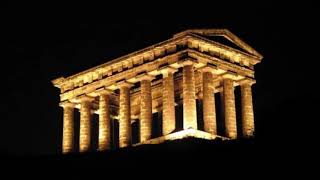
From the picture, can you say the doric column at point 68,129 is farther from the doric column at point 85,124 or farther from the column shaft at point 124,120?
the column shaft at point 124,120

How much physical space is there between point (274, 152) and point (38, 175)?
16740 mm

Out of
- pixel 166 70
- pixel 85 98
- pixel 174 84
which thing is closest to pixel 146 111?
pixel 166 70

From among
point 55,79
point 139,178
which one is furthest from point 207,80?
point 139,178

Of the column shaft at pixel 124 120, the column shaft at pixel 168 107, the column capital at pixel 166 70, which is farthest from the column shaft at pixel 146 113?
the column capital at pixel 166 70

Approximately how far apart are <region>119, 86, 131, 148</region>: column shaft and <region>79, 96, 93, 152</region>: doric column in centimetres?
575

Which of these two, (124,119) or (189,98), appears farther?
(124,119)

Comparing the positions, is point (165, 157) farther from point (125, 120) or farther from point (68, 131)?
point (68, 131)

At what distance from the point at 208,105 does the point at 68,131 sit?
1830cm

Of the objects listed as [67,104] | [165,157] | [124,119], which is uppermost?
[67,104]

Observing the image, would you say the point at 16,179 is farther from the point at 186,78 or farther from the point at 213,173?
the point at 186,78

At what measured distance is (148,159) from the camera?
51406mm

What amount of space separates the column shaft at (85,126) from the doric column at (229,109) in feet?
51.9

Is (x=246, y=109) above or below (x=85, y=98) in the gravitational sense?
below

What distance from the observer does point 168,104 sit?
69188mm
